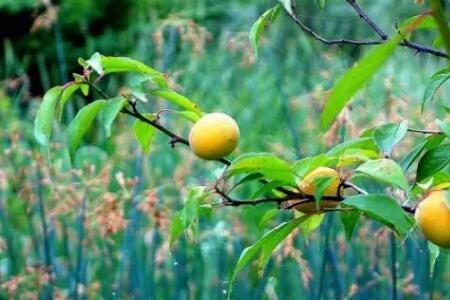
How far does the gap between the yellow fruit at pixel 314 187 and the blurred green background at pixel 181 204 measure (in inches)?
2.9

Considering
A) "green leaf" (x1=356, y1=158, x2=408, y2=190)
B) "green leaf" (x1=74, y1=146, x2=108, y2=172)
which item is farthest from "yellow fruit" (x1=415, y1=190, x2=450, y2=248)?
"green leaf" (x1=74, y1=146, x2=108, y2=172)

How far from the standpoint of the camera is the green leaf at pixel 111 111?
100 cm

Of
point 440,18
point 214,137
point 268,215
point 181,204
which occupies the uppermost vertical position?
point 440,18

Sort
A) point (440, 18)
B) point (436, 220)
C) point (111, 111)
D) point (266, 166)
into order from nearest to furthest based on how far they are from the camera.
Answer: point (440, 18)
point (436, 220)
point (266, 166)
point (111, 111)

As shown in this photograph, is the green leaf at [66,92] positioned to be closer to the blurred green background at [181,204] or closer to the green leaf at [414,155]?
the blurred green background at [181,204]

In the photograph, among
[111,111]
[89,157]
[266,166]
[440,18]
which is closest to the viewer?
[440,18]

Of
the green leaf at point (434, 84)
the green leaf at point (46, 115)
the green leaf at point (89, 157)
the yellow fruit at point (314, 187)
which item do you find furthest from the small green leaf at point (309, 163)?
the green leaf at point (89, 157)

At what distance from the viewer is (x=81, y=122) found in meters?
1.04

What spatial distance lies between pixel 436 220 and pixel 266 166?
0.54 feet

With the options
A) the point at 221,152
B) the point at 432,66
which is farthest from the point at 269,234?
the point at 432,66

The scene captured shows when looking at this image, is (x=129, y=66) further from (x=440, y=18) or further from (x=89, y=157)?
(x=89, y=157)

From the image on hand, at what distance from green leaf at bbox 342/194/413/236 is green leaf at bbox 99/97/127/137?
0.80 ft

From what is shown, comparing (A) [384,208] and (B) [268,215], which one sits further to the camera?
(B) [268,215]

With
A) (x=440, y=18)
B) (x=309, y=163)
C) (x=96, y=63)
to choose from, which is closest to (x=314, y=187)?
(x=309, y=163)
